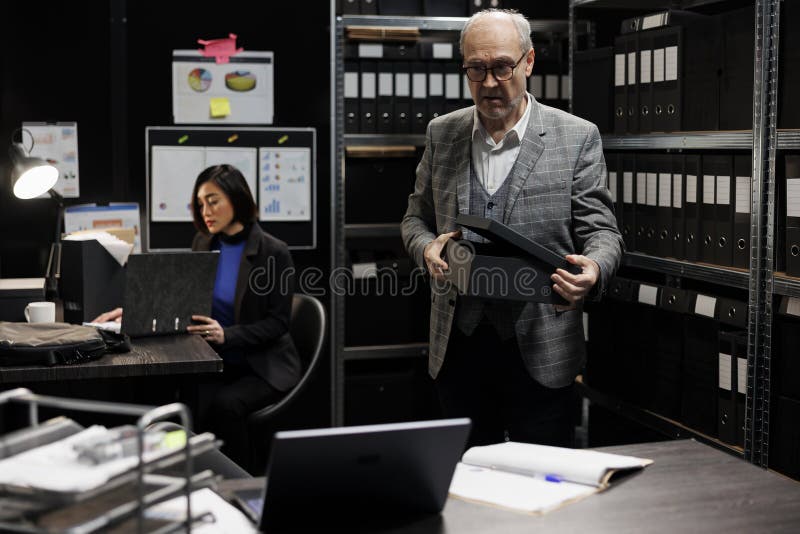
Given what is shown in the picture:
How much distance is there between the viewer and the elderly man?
8.27 ft

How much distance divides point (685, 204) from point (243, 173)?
2.00m

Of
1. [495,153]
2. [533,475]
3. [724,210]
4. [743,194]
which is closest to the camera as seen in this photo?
[533,475]

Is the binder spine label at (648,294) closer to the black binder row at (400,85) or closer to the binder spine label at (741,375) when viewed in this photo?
the binder spine label at (741,375)

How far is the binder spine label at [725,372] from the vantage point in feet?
9.97

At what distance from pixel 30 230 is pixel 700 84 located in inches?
108

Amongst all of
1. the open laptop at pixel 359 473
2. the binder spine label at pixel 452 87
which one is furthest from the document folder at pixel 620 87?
the open laptop at pixel 359 473

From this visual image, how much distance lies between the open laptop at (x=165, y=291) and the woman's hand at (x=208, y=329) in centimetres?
2

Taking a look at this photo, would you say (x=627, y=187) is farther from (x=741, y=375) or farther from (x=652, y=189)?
(x=741, y=375)

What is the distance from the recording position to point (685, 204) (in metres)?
3.25

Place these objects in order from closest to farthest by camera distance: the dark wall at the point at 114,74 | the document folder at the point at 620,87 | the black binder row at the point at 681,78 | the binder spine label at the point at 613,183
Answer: the black binder row at the point at 681,78
the document folder at the point at 620,87
the binder spine label at the point at 613,183
the dark wall at the point at 114,74

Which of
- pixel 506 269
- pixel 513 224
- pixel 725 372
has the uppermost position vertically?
pixel 513 224

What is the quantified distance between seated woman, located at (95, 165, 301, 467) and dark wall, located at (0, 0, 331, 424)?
0.85 metres

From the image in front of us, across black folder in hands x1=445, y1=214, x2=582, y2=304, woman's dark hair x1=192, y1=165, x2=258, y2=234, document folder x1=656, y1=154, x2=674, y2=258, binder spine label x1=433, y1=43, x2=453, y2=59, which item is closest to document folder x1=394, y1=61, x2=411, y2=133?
binder spine label x1=433, y1=43, x2=453, y2=59

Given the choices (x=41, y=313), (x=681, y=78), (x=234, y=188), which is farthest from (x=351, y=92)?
(x=41, y=313)
